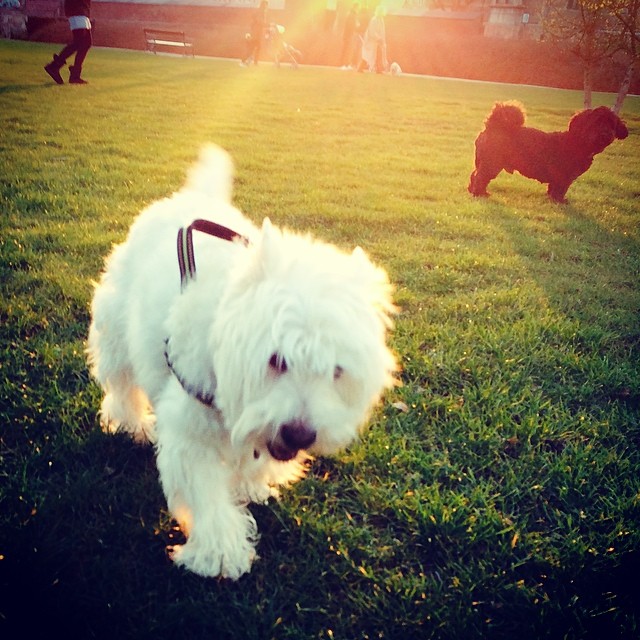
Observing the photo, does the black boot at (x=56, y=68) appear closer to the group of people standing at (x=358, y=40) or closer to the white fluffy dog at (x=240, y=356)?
the group of people standing at (x=358, y=40)

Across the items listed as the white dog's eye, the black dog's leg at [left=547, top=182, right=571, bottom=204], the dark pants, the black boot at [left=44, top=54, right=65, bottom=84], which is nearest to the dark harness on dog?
the white dog's eye

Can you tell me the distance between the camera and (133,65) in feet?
68.9

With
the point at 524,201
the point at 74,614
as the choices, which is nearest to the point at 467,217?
the point at 524,201

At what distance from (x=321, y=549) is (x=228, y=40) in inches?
1435

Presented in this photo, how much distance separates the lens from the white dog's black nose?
5.59 feet

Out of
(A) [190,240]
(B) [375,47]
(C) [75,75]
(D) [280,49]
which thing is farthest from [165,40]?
(A) [190,240]

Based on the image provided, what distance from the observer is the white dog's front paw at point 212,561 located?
7.04ft

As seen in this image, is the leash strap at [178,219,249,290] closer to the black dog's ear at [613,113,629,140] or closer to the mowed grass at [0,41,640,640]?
the mowed grass at [0,41,640,640]

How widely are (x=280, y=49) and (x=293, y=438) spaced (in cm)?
3044

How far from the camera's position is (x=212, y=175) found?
302cm

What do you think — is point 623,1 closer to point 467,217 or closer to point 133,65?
point 467,217

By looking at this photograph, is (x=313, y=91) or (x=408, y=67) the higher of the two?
(x=408, y=67)

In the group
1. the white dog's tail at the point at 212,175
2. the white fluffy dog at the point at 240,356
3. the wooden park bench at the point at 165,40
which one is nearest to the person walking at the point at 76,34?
the white dog's tail at the point at 212,175

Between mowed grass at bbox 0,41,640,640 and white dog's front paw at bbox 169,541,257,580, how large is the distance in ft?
0.14
